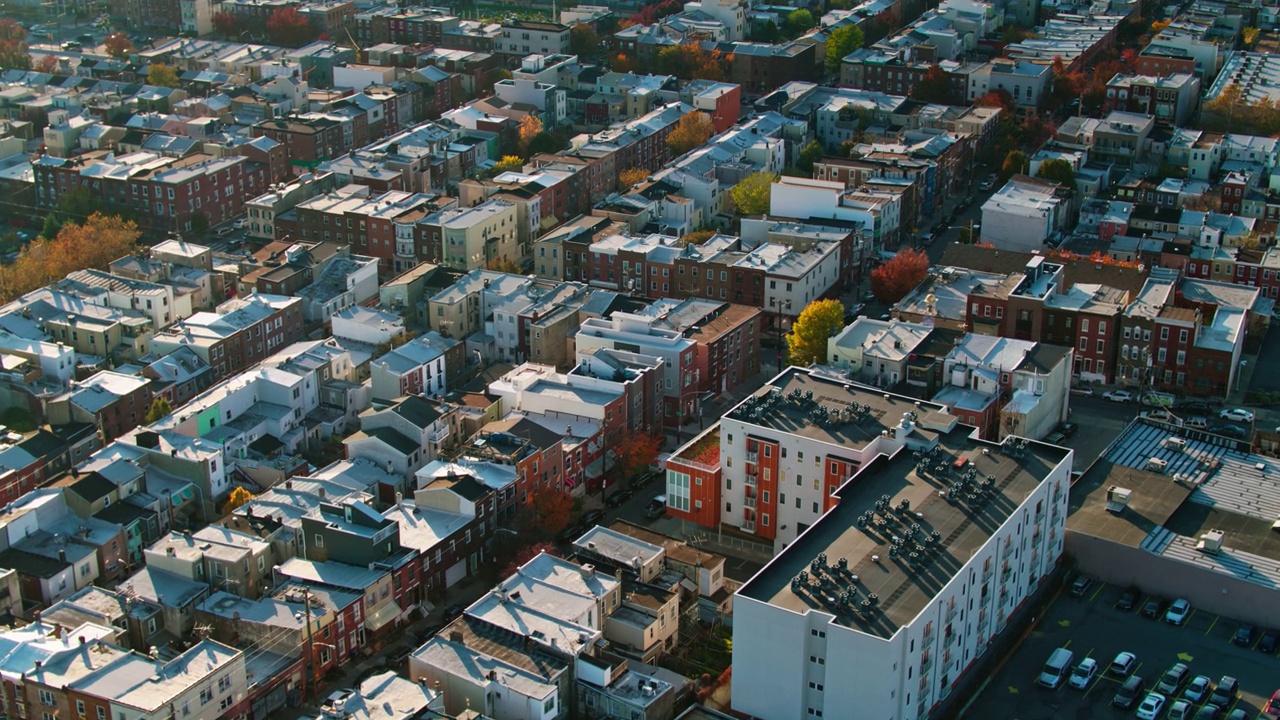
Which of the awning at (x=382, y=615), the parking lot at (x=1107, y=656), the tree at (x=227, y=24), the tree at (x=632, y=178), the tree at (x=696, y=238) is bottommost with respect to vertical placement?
the parking lot at (x=1107, y=656)

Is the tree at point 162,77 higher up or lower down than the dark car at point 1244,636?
higher up

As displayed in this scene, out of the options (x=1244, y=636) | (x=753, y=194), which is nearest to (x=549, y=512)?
(x=1244, y=636)

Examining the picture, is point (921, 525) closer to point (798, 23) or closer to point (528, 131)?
point (528, 131)

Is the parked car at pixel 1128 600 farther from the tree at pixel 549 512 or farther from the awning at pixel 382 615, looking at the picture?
the awning at pixel 382 615

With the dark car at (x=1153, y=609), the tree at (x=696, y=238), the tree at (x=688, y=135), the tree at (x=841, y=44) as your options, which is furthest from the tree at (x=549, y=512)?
the tree at (x=841, y=44)

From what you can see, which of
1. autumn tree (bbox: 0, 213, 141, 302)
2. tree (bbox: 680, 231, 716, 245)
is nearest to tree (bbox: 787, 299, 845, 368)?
tree (bbox: 680, 231, 716, 245)

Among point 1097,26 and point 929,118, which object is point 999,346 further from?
point 1097,26

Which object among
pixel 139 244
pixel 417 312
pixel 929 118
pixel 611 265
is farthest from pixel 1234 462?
pixel 139 244
